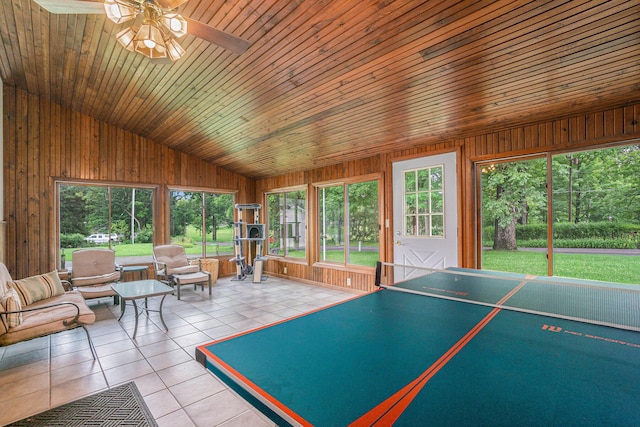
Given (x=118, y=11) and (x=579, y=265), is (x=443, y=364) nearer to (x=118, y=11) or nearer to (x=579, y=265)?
(x=118, y=11)

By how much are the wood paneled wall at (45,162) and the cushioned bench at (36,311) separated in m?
1.92

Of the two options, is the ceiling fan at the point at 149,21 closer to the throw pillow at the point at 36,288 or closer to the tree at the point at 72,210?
the throw pillow at the point at 36,288

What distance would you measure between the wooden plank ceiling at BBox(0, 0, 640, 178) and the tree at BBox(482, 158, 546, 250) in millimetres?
5006

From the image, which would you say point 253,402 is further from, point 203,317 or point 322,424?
point 203,317

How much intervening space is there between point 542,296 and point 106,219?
703cm

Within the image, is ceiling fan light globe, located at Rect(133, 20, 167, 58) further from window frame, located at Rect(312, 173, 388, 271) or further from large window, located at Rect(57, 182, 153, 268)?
large window, located at Rect(57, 182, 153, 268)

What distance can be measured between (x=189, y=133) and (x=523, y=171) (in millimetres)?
8314

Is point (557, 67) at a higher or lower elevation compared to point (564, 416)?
higher

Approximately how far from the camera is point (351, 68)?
9.26ft

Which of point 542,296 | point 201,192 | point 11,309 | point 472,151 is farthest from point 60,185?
point 542,296

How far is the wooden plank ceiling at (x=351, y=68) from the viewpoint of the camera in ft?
6.96

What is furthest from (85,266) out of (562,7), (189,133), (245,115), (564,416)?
(562,7)

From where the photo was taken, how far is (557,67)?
2445 millimetres

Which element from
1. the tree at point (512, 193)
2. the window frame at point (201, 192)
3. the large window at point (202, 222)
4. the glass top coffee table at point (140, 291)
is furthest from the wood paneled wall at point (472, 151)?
the tree at point (512, 193)
